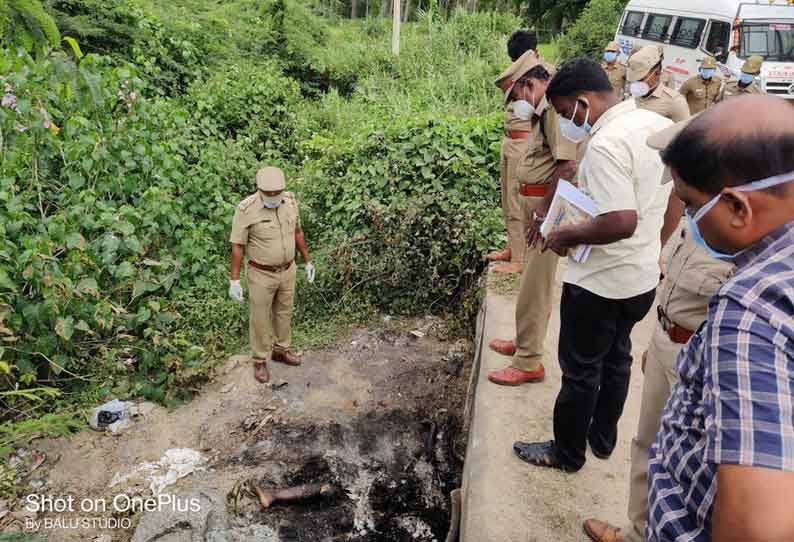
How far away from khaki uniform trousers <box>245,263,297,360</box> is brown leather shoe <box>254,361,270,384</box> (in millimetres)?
52

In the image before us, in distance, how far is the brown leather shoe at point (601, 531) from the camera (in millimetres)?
2432

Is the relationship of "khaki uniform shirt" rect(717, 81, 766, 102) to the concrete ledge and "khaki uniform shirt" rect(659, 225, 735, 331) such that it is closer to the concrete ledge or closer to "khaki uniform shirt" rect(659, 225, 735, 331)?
the concrete ledge

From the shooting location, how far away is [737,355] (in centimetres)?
100

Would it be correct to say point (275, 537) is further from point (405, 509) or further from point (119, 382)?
point (119, 382)

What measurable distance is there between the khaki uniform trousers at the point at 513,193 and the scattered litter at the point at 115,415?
3.16 metres

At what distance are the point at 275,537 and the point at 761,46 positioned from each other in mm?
11174

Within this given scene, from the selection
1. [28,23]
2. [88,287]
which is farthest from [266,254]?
[28,23]

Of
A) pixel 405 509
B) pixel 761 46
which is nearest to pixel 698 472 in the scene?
pixel 405 509

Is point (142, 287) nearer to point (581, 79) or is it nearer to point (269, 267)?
point (269, 267)

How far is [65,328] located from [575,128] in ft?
11.6

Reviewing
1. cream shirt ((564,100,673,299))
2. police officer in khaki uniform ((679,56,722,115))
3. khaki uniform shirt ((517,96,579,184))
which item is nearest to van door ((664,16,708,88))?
police officer in khaki uniform ((679,56,722,115))

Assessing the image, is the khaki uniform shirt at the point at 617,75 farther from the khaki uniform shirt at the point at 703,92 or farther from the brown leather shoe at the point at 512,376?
the brown leather shoe at the point at 512,376

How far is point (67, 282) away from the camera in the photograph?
4.04m

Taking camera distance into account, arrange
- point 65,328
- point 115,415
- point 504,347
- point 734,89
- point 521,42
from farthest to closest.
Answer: point 734,89 < point 521,42 < point 115,415 < point 65,328 < point 504,347
